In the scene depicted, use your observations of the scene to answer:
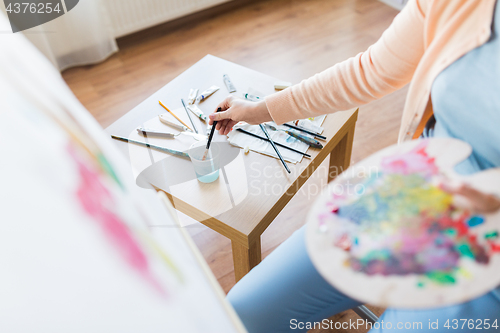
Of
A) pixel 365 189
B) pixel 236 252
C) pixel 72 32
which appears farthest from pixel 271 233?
pixel 72 32

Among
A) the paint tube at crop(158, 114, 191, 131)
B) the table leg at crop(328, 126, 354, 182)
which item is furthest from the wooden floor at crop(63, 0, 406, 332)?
the paint tube at crop(158, 114, 191, 131)

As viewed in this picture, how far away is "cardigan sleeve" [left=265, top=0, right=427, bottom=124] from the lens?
1.92 feet

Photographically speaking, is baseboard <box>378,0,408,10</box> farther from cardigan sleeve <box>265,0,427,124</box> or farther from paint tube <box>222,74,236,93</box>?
cardigan sleeve <box>265,0,427,124</box>

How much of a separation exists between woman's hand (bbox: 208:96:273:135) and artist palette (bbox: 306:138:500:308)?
1.55 ft

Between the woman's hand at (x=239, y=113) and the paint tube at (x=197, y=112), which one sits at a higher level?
the woman's hand at (x=239, y=113)

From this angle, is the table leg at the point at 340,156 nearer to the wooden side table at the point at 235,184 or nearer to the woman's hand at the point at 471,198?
the wooden side table at the point at 235,184


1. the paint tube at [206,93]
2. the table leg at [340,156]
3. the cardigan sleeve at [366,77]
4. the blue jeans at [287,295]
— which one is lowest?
the table leg at [340,156]

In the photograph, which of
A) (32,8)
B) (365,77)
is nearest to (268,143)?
(365,77)

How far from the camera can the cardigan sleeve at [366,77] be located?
0.59m

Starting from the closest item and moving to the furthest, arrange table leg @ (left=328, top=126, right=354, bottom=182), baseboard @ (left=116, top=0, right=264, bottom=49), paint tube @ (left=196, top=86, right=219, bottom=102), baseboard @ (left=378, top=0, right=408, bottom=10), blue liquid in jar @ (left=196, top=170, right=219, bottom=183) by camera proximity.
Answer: blue liquid in jar @ (left=196, top=170, right=219, bottom=183) < paint tube @ (left=196, top=86, right=219, bottom=102) < table leg @ (left=328, top=126, right=354, bottom=182) < baseboard @ (left=116, top=0, right=264, bottom=49) < baseboard @ (left=378, top=0, right=408, bottom=10)

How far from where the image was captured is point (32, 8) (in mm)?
1812

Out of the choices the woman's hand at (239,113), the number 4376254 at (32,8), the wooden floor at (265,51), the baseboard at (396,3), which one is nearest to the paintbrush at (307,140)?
the woman's hand at (239,113)

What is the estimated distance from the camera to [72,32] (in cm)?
194

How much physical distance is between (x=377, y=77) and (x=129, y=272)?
1.82 ft
